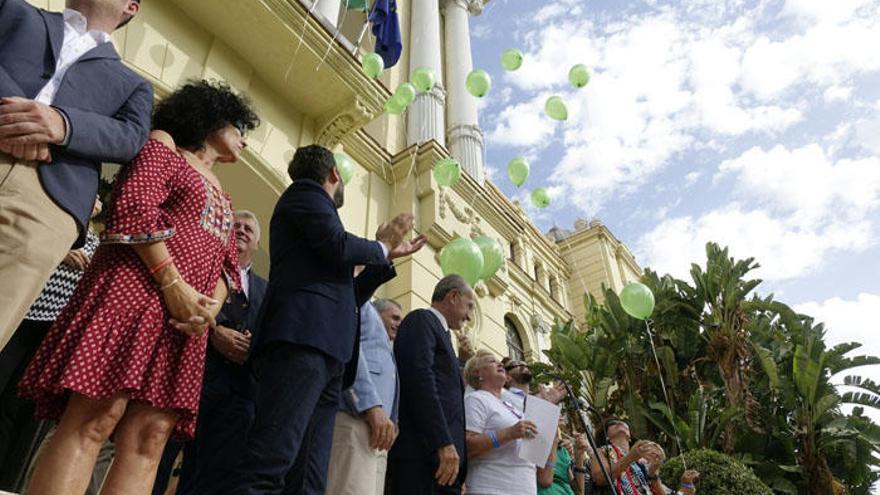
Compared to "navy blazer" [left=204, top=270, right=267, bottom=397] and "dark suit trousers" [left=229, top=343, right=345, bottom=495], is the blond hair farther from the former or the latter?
"dark suit trousers" [left=229, top=343, right=345, bottom=495]

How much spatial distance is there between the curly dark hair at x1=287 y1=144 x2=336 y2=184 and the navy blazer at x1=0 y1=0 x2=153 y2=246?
761mm

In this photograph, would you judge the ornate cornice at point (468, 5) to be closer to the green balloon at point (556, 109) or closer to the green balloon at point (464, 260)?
the green balloon at point (556, 109)

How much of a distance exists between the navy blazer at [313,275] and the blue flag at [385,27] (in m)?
7.58

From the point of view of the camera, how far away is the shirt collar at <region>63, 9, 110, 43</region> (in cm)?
209

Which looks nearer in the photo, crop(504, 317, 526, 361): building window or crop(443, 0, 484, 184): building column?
crop(443, 0, 484, 184): building column

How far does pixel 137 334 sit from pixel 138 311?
0.07m

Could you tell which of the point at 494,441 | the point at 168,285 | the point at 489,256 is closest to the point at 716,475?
the point at 489,256

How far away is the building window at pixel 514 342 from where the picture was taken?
13992 mm

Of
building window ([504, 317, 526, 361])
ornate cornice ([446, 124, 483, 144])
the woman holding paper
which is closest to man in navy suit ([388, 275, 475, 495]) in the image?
the woman holding paper

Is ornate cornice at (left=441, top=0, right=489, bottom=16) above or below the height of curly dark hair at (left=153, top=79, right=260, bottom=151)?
above

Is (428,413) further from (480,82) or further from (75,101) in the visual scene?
(480,82)

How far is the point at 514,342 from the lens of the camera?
47.9 ft

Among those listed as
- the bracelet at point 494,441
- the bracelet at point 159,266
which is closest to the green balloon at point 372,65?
the bracelet at point 494,441

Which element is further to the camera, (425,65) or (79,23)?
(425,65)
